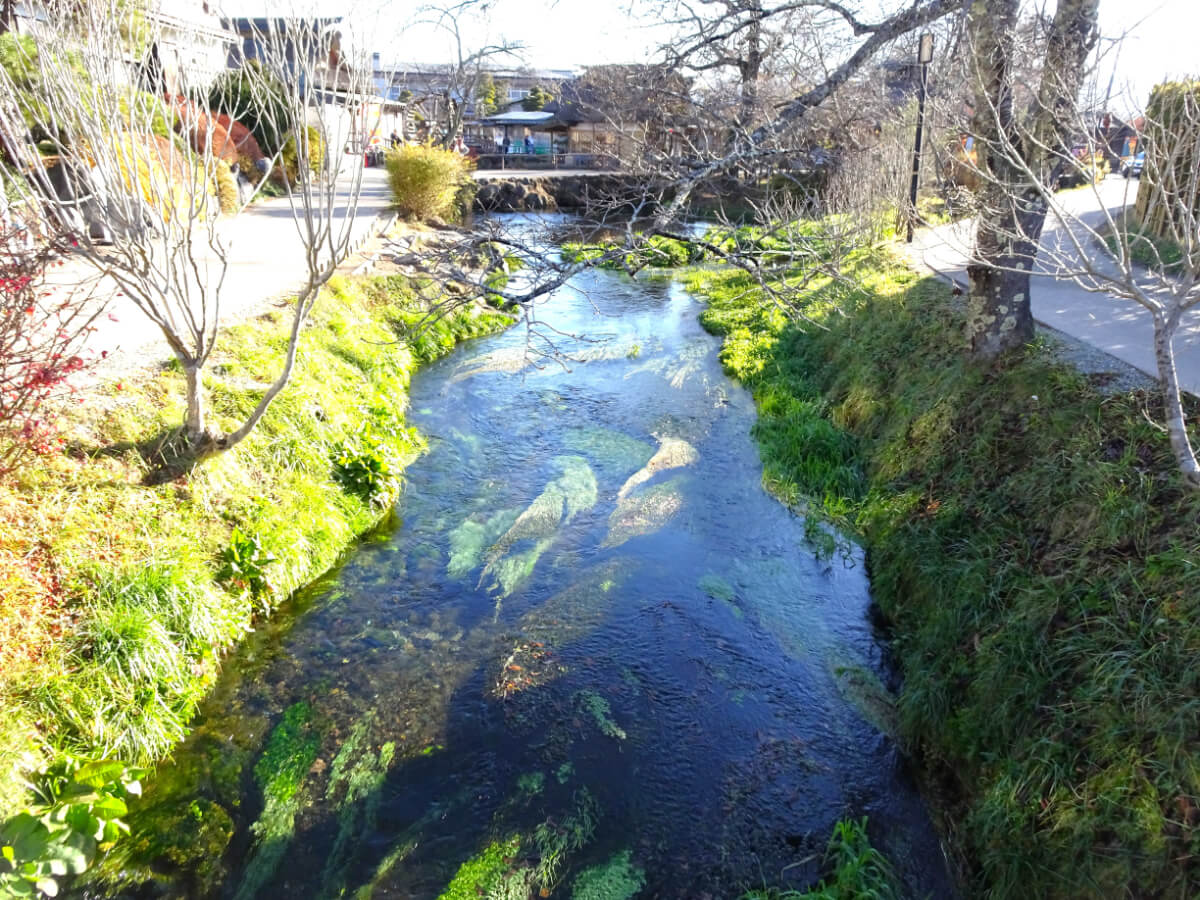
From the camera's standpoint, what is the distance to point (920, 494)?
6.65m

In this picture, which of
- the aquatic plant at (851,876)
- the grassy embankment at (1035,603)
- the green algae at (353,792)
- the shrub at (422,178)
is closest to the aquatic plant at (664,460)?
the grassy embankment at (1035,603)

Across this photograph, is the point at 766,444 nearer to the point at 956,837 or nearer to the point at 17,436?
the point at 956,837

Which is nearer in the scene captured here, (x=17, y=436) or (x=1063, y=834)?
(x=1063, y=834)

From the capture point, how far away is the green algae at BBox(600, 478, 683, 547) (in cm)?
729

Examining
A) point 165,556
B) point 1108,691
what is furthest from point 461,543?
point 1108,691

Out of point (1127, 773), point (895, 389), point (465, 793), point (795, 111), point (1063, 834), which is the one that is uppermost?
point (795, 111)

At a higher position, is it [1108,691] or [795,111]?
[795,111]

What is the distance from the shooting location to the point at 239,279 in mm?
10961

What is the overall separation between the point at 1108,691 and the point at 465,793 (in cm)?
349

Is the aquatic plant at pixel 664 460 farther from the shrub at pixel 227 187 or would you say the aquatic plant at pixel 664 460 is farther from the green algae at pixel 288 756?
the shrub at pixel 227 187

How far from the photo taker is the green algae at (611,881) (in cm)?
395

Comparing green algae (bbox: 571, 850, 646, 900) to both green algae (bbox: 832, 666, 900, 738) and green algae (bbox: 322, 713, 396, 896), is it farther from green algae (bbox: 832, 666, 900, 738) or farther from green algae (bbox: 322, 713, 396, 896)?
green algae (bbox: 832, 666, 900, 738)

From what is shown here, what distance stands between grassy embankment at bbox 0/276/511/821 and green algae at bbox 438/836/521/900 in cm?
203

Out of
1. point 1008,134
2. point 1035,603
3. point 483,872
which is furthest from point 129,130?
point 1008,134
